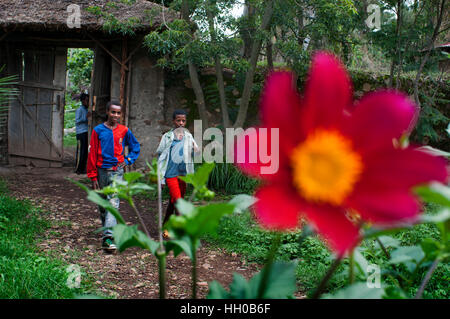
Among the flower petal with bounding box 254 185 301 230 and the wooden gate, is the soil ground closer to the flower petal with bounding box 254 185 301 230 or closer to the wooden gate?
the wooden gate

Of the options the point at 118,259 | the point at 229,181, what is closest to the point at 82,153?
the point at 229,181

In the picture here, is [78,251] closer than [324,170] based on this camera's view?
No

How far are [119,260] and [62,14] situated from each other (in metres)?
4.58

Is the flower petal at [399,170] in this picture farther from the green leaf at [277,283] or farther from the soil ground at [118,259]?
the soil ground at [118,259]

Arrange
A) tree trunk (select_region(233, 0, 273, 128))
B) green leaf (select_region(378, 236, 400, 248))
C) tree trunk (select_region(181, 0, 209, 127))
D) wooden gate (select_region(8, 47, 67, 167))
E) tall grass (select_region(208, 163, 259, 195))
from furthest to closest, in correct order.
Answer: wooden gate (select_region(8, 47, 67, 167)) < tree trunk (select_region(181, 0, 209, 127)) < tall grass (select_region(208, 163, 259, 195)) < tree trunk (select_region(233, 0, 273, 128)) < green leaf (select_region(378, 236, 400, 248))

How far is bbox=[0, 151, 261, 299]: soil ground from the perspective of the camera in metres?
3.05

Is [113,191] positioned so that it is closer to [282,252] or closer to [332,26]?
[282,252]

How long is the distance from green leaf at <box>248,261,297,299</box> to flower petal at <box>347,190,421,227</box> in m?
0.16

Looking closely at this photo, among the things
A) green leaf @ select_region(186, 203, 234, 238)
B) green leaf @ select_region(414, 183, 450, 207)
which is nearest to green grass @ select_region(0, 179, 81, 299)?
green leaf @ select_region(186, 203, 234, 238)

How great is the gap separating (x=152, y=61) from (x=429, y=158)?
22.4 ft

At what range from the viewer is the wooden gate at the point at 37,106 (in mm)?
7504

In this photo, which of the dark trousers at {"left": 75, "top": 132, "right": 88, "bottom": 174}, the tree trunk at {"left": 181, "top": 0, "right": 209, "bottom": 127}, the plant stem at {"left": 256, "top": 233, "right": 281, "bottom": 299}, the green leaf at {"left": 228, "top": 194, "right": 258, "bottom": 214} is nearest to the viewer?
the plant stem at {"left": 256, "top": 233, "right": 281, "bottom": 299}

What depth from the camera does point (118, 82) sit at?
6984 mm
